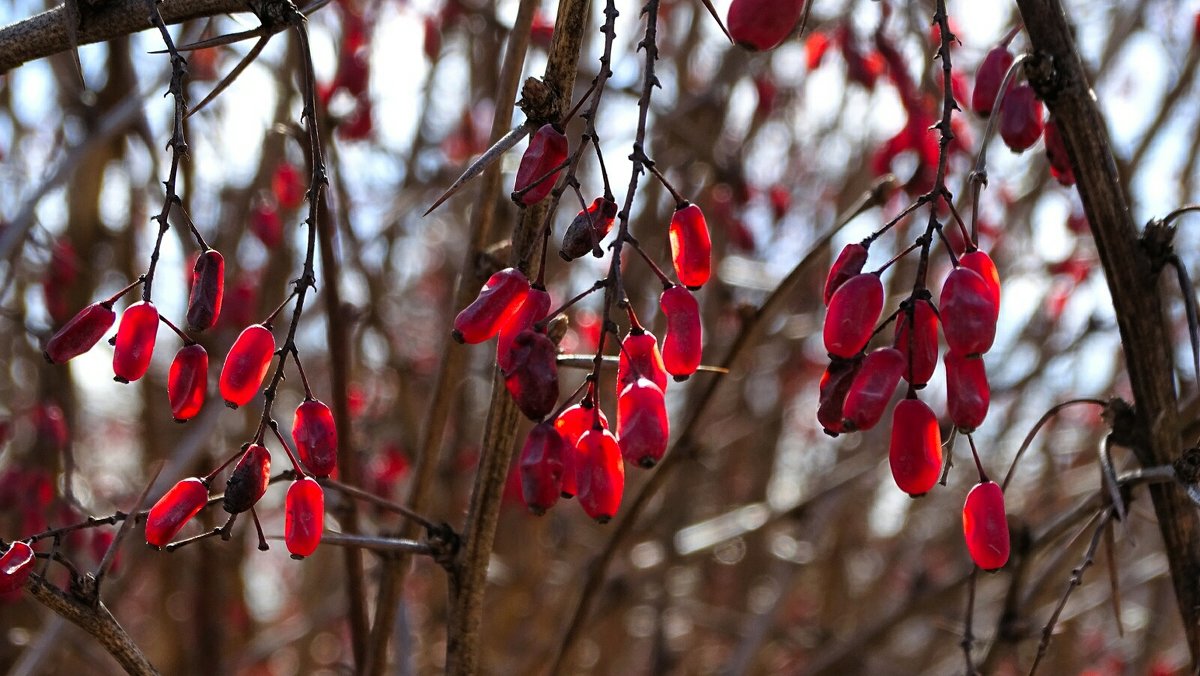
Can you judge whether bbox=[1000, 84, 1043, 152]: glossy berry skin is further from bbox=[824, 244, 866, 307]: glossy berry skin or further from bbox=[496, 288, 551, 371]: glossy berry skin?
bbox=[496, 288, 551, 371]: glossy berry skin

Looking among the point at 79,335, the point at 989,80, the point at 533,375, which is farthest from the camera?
the point at 989,80

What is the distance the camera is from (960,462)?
4.96m

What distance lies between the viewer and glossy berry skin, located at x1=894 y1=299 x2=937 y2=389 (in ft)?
3.20

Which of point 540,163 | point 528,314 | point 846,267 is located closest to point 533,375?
point 528,314

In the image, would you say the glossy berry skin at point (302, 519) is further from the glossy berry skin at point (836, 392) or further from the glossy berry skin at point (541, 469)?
the glossy berry skin at point (836, 392)

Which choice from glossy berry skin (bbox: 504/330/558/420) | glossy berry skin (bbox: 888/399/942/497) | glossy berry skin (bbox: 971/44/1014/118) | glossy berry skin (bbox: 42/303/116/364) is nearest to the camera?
glossy berry skin (bbox: 504/330/558/420)

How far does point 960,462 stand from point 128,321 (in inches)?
176

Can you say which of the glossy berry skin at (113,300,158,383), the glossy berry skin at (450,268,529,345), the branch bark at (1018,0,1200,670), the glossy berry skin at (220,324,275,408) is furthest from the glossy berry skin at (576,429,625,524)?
the branch bark at (1018,0,1200,670)

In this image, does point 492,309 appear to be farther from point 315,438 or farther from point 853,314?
point 853,314

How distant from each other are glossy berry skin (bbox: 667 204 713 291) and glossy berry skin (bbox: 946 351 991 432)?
240mm

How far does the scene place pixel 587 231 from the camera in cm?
93

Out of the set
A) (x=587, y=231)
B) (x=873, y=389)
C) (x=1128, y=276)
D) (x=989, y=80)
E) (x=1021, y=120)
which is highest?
(x=989, y=80)

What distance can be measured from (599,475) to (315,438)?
10.7 inches

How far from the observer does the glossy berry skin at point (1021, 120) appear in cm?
118
